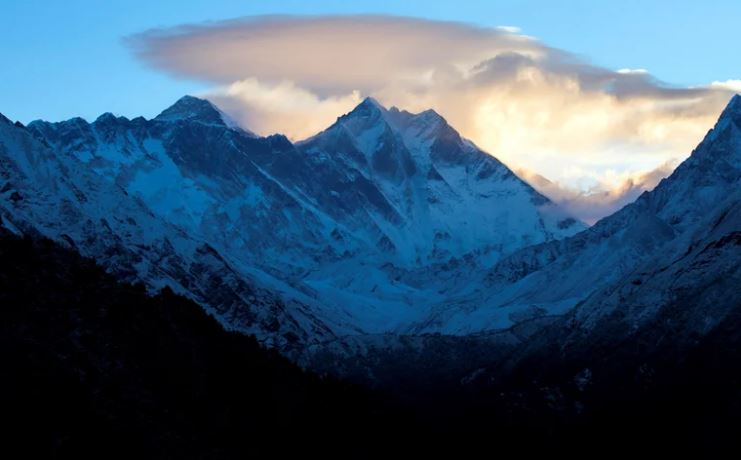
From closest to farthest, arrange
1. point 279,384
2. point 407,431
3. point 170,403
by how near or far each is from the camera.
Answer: point 170,403 < point 279,384 < point 407,431

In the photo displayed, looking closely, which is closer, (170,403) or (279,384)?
(170,403)

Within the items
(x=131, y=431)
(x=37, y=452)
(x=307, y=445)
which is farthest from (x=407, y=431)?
(x=37, y=452)

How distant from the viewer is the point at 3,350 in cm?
9188

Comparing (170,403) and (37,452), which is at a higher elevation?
(170,403)

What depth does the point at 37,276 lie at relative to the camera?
114 m

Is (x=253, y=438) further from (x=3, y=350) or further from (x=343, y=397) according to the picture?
(x=343, y=397)

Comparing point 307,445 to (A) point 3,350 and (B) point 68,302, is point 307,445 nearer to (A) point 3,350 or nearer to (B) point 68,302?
(B) point 68,302

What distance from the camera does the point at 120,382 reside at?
100562 millimetres

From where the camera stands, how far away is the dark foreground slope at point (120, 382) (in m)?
87.2

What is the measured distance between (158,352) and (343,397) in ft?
202

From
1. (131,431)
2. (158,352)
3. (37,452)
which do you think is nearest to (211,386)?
(158,352)

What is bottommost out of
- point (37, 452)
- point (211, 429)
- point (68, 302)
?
point (37, 452)

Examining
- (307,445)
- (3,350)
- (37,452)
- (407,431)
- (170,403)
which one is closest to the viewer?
(37,452)

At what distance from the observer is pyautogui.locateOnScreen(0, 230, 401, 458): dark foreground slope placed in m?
87.2
